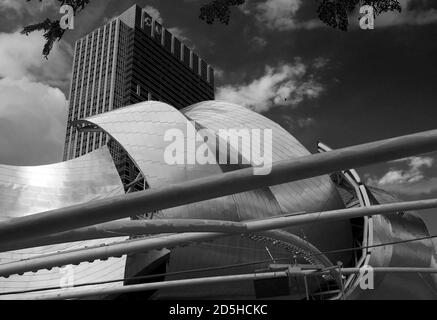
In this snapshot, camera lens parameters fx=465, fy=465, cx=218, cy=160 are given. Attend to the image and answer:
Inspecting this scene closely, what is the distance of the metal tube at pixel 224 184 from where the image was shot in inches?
147

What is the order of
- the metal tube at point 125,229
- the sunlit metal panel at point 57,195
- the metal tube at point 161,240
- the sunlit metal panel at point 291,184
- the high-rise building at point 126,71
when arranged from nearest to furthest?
the metal tube at point 125,229 → the metal tube at point 161,240 → the sunlit metal panel at point 57,195 → the sunlit metal panel at point 291,184 → the high-rise building at point 126,71

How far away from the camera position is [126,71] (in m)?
Result: 113

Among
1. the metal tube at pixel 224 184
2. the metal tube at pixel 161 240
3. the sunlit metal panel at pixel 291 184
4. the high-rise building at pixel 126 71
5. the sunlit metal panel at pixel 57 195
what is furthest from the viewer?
the high-rise building at pixel 126 71

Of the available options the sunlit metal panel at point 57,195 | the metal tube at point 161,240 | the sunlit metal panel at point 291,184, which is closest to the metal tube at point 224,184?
the metal tube at point 161,240

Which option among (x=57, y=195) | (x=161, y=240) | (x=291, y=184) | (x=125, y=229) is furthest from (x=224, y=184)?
(x=57, y=195)

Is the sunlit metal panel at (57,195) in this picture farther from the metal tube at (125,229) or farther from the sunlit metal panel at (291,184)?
the metal tube at (125,229)

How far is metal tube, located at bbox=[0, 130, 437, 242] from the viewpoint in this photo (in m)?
3.73

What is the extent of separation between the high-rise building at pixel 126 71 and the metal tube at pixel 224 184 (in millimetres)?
105761

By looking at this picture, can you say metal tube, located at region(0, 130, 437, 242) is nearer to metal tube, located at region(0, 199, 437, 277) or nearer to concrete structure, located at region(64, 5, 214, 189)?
metal tube, located at region(0, 199, 437, 277)

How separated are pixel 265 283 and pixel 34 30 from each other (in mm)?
13198

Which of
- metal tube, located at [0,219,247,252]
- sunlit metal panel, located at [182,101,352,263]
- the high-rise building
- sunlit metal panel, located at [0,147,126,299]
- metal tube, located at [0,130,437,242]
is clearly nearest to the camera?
metal tube, located at [0,130,437,242]

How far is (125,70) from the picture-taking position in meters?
113

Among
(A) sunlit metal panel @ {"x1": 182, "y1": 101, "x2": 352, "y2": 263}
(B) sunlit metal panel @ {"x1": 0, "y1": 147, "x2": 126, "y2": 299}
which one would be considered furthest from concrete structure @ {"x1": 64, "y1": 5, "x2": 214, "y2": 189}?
(B) sunlit metal panel @ {"x1": 0, "y1": 147, "x2": 126, "y2": 299}

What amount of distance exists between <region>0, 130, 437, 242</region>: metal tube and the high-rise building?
347ft
